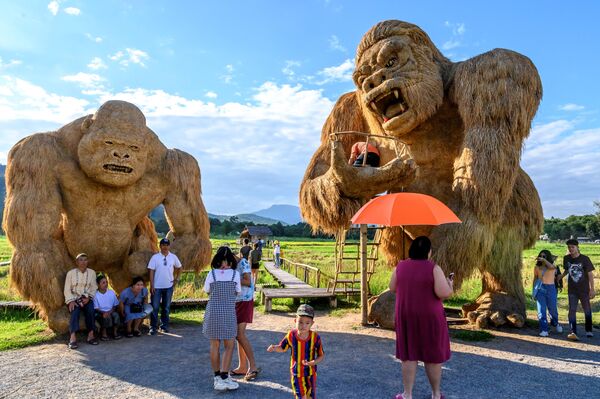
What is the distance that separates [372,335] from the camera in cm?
571

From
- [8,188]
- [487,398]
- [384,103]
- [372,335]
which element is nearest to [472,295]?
[372,335]

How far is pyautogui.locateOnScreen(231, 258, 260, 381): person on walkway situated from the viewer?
3943 mm

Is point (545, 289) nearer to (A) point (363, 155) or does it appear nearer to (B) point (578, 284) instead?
(B) point (578, 284)

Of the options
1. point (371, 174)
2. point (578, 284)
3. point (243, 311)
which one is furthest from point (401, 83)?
point (578, 284)

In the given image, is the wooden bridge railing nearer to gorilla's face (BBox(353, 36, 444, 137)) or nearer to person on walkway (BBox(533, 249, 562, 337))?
person on walkway (BBox(533, 249, 562, 337))

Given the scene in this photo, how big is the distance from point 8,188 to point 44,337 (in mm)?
1947

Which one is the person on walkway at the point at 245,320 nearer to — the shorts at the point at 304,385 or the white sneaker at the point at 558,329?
the shorts at the point at 304,385

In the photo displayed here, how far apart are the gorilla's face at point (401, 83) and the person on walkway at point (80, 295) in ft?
13.7

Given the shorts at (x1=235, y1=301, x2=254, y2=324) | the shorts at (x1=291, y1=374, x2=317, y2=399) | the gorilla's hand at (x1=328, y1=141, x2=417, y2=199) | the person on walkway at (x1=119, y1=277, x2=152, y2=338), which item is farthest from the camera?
the person on walkway at (x1=119, y1=277, x2=152, y2=338)

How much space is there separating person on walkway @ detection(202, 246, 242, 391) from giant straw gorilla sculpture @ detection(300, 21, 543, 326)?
1.85 metres

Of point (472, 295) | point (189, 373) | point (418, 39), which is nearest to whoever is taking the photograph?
point (189, 373)

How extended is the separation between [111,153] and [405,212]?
376 centimetres

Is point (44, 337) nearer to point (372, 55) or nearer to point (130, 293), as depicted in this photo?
point (130, 293)

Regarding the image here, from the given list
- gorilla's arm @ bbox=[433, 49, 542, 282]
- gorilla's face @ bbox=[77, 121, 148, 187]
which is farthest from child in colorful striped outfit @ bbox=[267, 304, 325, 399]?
gorilla's face @ bbox=[77, 121, 148, 187]
